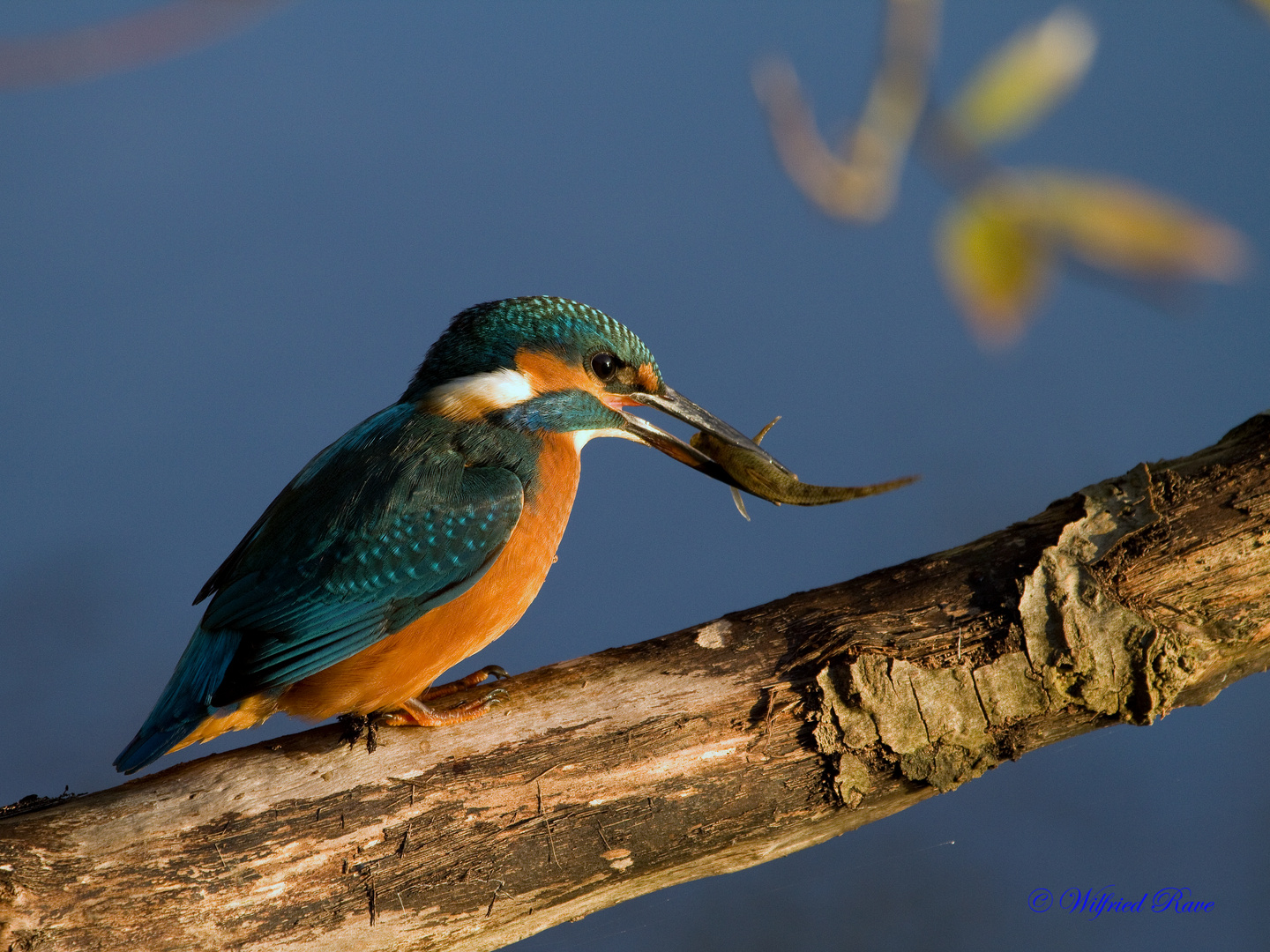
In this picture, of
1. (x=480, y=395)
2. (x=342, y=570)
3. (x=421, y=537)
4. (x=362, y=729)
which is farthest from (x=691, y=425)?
(x=362, y=729)

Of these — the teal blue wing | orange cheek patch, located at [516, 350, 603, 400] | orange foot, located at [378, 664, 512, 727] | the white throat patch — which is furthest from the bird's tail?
orange cheek patch, located at [516, 350, 603, 400]

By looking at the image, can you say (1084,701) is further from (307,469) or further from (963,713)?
(307,469)

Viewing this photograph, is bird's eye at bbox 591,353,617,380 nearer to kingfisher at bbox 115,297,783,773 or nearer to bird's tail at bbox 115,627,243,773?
kingfisher at bbox 115,297,783,773

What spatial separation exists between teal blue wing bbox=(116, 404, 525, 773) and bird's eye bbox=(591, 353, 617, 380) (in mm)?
281

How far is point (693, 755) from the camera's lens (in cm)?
156

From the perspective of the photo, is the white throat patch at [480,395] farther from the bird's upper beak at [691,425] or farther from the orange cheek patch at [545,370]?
the bird's upper beak at [691,425]

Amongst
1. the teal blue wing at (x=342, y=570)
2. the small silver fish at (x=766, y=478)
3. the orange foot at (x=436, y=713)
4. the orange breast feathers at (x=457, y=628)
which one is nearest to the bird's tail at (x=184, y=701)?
the teal blue wing at (x=342, y=570)

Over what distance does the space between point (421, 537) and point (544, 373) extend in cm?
40

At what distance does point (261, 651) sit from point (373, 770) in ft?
0.85

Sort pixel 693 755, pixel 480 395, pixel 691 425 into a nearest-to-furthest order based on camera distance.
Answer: pixel 693 755 → pixel 480 395 → pixel 691 425

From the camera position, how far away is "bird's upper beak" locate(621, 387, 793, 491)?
1962 mm

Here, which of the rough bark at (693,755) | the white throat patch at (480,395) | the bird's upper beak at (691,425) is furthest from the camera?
the bird's upper beak at (691,425)

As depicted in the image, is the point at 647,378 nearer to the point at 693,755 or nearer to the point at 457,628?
the point at 457,628

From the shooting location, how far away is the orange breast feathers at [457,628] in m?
1.65
